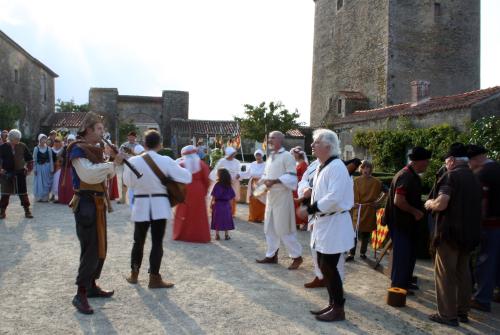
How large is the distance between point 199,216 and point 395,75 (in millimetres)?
20976

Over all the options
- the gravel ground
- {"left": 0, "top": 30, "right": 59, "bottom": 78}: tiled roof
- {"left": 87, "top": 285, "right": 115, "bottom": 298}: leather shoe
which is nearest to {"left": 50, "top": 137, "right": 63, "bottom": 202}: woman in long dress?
the gravel ground

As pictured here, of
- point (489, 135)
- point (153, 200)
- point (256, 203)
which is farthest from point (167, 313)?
point (489, 135)

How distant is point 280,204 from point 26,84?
112ft

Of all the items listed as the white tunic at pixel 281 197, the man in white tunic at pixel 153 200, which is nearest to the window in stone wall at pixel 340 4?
the white tunic at pixel 281 197

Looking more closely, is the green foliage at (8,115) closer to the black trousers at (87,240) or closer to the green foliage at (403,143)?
the green foliage at (403,143)

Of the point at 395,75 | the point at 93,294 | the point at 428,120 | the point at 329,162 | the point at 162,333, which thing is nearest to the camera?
the point at 162,333

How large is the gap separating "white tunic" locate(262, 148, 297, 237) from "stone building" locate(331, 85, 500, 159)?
9041 millimetres

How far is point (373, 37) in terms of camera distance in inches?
1074

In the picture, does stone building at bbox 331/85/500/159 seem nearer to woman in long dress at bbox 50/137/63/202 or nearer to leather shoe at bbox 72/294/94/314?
woman in long dress at bbox 50/137/63/202

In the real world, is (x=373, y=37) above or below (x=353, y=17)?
below

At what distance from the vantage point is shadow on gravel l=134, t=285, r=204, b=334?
4036mm

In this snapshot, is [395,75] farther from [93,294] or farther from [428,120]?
[93,294]

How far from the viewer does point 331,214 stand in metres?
4.30

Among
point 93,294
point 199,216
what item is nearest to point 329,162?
point 93,294
